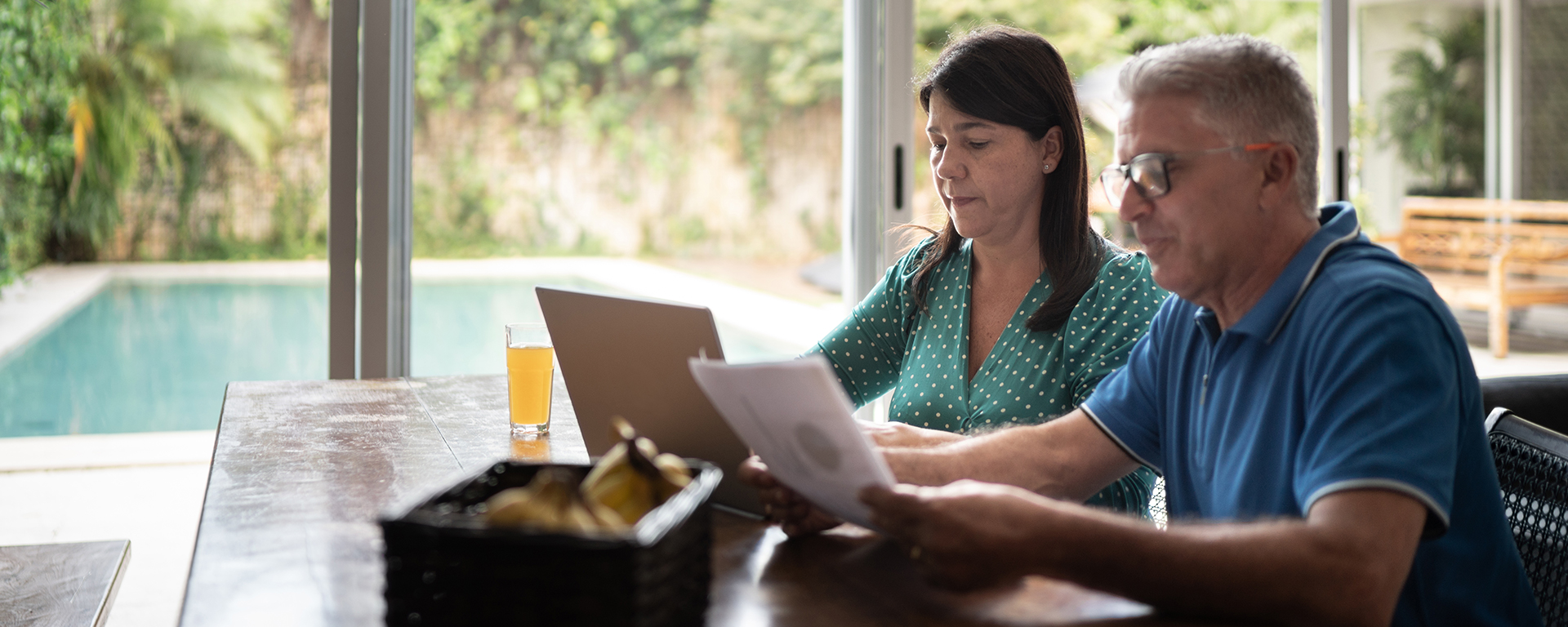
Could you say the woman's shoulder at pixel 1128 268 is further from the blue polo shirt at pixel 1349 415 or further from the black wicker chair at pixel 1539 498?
the black wicker chair at pixel 1539 498

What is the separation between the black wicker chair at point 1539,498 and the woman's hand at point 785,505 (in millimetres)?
728

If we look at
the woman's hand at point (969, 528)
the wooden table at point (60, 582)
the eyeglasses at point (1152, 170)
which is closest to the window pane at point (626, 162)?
the wooden table at point (60, 582)

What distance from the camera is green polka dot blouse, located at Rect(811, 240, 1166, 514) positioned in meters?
1.55

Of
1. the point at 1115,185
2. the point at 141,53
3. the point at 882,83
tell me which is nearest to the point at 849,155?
the point at 882,83

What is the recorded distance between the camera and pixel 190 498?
9.98 ft

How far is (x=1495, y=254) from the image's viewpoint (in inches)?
157

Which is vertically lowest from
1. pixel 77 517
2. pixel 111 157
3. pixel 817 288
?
pixel 77 517

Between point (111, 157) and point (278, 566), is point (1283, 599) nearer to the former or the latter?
Answer: point (278, 566)

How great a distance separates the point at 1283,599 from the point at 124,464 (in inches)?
117

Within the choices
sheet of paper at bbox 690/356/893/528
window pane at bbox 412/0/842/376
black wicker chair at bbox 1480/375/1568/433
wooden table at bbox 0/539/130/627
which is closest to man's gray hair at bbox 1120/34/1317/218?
sheet of paper at bbox 690/356/893/528

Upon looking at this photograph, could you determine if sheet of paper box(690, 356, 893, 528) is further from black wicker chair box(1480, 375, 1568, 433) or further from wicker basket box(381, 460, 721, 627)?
black wicker chair box(1480, 375, 1568, 433)

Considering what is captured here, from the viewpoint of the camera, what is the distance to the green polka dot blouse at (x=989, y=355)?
1.55 m

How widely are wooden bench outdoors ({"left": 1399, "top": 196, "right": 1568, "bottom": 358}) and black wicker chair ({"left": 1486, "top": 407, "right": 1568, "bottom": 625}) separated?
9.13 ft

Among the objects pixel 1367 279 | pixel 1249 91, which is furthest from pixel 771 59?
pixel 1367 279
